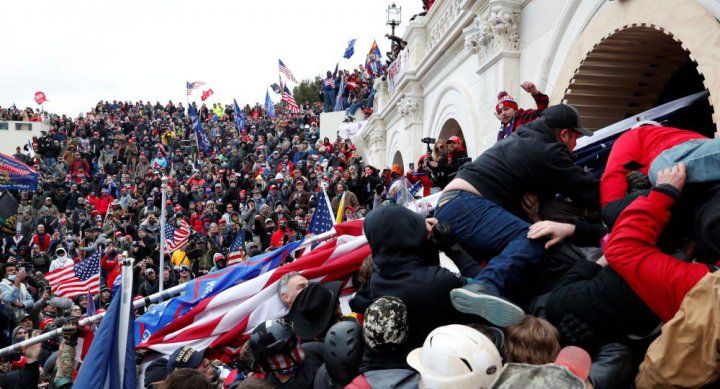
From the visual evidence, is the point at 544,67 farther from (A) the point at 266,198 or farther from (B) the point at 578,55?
(A) the point at 266,198

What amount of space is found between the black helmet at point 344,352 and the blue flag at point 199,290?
261 centimetres

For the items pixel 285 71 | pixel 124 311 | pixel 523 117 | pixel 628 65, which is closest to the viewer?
pixel 124 311

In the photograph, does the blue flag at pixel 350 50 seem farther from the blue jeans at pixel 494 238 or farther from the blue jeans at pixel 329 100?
the blue jeans at pixel 494 238

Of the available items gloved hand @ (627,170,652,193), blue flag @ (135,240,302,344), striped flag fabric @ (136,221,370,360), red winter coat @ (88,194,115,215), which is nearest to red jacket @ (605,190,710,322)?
gloved hand @ (627,170,652,193)

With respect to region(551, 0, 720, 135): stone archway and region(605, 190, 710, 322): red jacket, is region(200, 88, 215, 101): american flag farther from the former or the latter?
region(605, 190, 710, 322): red jacket

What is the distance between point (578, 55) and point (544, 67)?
3.27 ft

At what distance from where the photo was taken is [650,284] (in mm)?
2652

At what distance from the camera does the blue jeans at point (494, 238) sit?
3154mm

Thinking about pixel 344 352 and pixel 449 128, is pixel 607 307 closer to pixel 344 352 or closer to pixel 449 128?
pixel 344 352

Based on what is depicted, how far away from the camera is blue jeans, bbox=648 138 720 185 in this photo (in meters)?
2.74

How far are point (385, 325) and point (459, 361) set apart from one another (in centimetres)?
57

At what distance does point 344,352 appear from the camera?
10.4 feet

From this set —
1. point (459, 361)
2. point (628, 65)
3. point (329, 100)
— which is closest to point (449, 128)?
point (628, 65)

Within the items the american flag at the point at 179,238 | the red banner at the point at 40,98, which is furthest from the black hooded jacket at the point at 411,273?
the red banner at the point at 40,98
